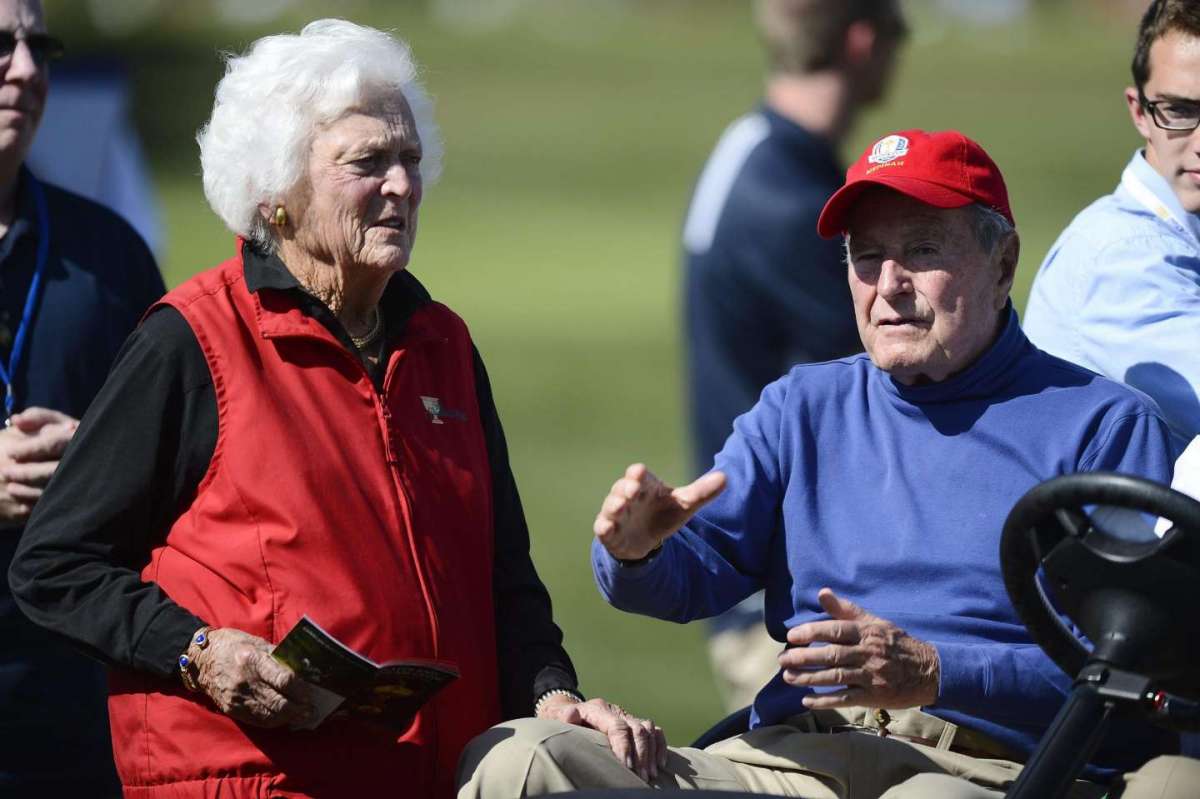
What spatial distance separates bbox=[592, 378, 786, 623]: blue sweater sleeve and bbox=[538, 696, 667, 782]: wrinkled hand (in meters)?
0.19

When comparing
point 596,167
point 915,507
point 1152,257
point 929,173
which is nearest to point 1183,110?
point 1152,257

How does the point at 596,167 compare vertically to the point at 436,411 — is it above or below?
below

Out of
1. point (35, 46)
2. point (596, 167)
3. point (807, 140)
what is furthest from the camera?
point (596, 167)

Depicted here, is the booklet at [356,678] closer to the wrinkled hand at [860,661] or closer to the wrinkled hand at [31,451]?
the wrinkled hand at [860,661]

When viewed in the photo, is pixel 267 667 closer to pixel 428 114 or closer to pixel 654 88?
pixel 428 114

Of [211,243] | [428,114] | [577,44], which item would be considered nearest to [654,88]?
[577,44]

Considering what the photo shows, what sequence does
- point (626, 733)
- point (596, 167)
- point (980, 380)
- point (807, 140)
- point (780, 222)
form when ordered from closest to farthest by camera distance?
1. point (626, 733)
2. point (980, 380)
3. point (780, 222)
4. point (807, 140)
5. point (596, 167)

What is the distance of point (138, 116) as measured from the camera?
104ft

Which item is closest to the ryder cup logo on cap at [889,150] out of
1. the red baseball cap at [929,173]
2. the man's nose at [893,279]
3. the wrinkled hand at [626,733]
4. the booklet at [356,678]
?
the red baseball cap at [929,173]

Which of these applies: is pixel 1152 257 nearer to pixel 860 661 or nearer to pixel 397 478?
pixel 860 661

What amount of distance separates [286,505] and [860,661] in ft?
3.18

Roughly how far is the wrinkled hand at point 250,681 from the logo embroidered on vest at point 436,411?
539 millimetres

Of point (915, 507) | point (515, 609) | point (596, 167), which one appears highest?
point (915, 507)

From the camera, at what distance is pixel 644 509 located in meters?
3.23
